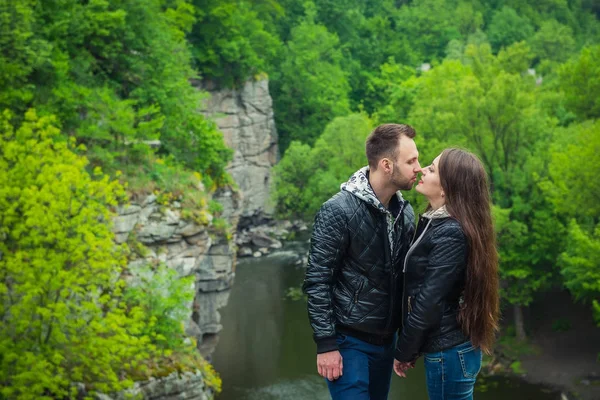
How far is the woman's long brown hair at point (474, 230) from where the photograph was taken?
424 cm

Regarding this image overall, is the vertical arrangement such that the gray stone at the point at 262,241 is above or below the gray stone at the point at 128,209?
above

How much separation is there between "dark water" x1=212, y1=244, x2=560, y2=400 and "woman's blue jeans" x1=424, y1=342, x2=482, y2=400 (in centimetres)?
1759

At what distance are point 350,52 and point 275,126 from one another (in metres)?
12.9

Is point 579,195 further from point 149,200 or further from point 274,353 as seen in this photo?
point 149,200

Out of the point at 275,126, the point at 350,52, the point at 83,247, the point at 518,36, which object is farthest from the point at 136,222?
the point at 518,36

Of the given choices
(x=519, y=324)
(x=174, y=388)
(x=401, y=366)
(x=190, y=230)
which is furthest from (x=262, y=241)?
(x=401, y=366)

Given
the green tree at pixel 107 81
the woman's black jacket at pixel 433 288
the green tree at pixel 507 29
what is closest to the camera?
the woman's black jacket at pixel 433 288

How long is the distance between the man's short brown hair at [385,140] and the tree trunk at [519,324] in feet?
70.6

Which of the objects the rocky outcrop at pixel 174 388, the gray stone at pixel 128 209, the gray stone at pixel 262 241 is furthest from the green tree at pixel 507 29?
the rocky outcrop at pixel 174 388

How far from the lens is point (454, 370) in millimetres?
4293

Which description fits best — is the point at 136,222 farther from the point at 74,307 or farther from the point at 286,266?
the point at 286,266

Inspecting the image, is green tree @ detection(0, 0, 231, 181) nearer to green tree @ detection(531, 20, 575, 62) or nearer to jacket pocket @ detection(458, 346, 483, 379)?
jacket pocket @ detection(458, 346, 483, 379)

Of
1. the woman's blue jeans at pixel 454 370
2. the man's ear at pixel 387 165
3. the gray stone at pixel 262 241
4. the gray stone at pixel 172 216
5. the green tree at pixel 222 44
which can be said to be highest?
the green tree at pixel 222 44

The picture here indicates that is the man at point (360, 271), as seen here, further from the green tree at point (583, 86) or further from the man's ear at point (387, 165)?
the green tree at point (583, 86)
